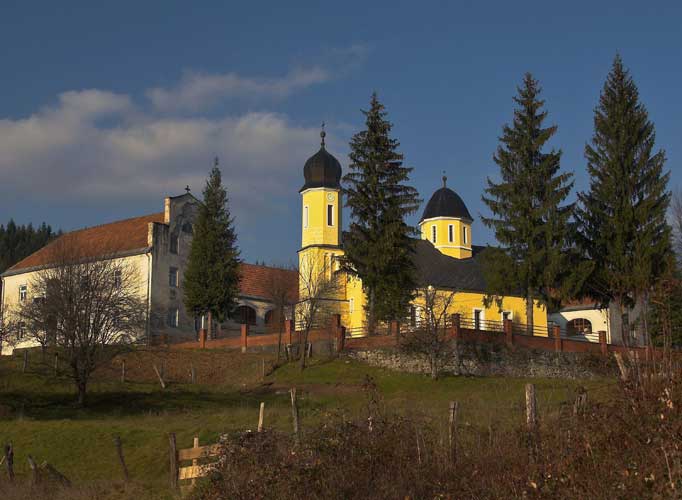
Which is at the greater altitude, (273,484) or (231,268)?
(231,268)

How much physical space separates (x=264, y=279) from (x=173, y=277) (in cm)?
861

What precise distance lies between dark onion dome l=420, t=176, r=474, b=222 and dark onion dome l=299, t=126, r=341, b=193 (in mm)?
11131

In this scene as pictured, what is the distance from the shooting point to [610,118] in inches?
1743

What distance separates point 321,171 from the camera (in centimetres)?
5841

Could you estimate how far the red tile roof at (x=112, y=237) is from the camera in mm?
56562

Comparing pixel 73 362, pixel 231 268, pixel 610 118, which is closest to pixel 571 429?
Result: pixel 73 362

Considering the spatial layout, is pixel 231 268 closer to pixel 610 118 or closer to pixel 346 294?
pixel 346 294

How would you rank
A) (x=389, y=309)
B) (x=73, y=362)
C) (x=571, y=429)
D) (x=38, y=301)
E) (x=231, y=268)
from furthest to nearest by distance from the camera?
(x=231, y=268), (x=389, y=309), (x=38, y=301), (x=73, y=362), (x=571, y=429)

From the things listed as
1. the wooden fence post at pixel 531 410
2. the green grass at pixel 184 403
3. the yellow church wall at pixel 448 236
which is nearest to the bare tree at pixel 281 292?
the green grass at pixel 184 403

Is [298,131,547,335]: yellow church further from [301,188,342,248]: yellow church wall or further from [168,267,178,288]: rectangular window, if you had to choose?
[168,267,178,288]: rectangular window

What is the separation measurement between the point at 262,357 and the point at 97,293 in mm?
9434

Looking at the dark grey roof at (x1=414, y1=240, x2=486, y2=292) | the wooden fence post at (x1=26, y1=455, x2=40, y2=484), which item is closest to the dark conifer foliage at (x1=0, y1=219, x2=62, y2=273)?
the dark grey roof at (x1=414, y1=240, x2=486, y2=292)

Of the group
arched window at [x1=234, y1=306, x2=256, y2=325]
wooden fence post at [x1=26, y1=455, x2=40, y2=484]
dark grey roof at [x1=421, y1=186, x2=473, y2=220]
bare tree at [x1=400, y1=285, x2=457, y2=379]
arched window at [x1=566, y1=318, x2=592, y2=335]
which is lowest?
wooden fence post at [x1=26, y1=455, x2=40, y2=484]

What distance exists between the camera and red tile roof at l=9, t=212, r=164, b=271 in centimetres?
5656
